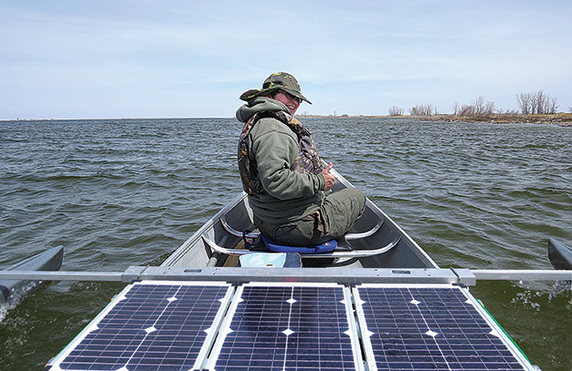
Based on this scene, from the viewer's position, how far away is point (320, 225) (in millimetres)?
4223

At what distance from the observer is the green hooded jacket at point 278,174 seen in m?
3.40

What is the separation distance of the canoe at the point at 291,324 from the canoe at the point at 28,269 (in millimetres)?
2797

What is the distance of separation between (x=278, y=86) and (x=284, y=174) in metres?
1.12

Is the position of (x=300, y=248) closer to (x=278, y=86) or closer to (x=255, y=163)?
(x=255, y=163)

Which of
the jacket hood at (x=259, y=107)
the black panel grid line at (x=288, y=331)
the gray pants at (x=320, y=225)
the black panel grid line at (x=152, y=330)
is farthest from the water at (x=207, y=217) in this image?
the jacket hood at (x=259, y=107)

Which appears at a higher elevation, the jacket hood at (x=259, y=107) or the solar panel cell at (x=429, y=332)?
the jacket hood at (x=259, y=107)

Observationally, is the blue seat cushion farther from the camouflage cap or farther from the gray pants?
the camouflage cap

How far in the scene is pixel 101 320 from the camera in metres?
2.35

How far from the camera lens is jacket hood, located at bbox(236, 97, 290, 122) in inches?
144

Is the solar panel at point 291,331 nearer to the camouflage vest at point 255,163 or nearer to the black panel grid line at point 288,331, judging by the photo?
the black panel grid line at point 288,331

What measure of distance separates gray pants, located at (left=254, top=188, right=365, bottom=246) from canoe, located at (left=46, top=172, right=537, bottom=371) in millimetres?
1358

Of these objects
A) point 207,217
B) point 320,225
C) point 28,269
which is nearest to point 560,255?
point 320,225

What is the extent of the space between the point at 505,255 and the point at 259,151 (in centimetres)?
591

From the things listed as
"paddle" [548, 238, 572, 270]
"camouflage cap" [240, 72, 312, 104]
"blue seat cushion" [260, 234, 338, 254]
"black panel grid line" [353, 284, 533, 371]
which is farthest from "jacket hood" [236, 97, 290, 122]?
"paddle" [548, 238, 572, 270]
